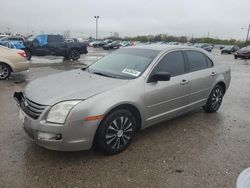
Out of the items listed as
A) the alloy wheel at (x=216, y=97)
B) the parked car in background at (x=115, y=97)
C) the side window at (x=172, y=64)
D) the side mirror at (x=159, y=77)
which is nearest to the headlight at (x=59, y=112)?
the parked car in background at (x=115, y=97)

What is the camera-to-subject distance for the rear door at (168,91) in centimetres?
413

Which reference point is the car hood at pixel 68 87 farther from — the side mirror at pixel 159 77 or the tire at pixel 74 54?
the tire at pixel 74 54

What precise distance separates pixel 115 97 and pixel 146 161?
3.25 ft

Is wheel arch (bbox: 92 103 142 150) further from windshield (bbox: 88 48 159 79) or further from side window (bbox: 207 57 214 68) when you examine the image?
side window (bbox: 207 57 214 68)

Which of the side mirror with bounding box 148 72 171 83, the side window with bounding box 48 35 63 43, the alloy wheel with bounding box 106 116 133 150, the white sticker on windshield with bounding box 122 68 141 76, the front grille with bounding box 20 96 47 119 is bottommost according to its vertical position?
the alloy wheel with bounding box 106 116 133 150

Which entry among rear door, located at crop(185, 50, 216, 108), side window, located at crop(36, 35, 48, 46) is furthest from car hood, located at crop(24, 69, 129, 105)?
side window, located at crop(36, 35, 48, 46)

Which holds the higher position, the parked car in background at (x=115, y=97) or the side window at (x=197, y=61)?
the side window at (x=197, y=61)

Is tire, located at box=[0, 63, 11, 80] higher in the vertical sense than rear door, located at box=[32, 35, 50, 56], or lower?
lower

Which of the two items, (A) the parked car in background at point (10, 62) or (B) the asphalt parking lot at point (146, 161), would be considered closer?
(B) the asphalt parking lot at point (146, 161)

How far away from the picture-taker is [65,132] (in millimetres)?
3258

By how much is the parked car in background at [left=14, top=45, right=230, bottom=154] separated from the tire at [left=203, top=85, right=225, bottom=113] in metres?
0.15

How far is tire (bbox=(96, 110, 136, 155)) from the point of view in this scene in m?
3.56

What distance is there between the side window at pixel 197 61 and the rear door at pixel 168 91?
235mm

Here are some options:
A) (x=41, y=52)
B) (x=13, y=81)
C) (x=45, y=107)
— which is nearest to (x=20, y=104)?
(x=45, y=107)
